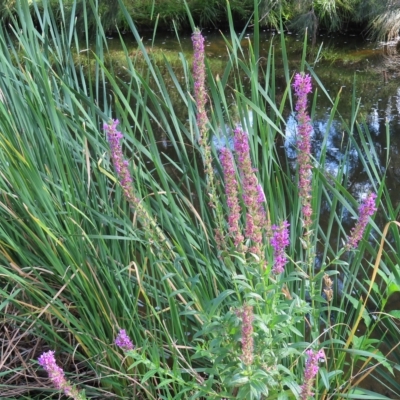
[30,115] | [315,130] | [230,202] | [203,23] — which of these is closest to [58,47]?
[30,115]

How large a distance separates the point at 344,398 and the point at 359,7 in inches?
304

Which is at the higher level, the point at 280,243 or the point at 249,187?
the point at 249,187

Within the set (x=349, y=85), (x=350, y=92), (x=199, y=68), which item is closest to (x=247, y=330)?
(x=199, y=68)

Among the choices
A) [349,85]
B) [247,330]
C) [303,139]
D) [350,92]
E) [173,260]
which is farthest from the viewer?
[349,85]

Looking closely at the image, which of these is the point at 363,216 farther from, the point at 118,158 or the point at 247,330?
the point at 118,158

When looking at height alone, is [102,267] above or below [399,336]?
above

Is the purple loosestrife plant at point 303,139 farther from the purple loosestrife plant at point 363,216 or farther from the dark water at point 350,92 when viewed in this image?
the dark water at point 350,92

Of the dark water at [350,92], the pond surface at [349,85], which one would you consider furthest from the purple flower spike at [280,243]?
the pond surface at [349,85]

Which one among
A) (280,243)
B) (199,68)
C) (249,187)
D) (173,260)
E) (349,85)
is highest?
(199,68)

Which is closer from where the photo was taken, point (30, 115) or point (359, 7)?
point (30, 115)

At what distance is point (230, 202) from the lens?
934 millimetres

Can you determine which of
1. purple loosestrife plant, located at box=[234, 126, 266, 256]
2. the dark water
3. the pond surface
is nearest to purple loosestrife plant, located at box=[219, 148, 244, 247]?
purple loosestrife plant, located at box=[234, 126, 266, 256]

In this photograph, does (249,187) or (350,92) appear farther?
(350,92)

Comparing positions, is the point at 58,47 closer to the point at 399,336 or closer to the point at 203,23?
the point at 399,336
